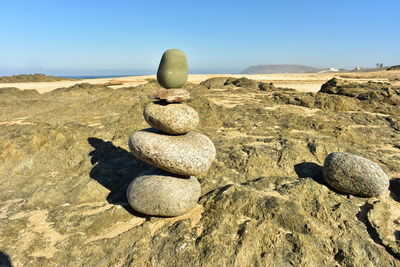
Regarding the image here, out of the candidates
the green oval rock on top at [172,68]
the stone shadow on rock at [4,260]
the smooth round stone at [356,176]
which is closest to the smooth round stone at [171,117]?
the green oval rock on top at [172,68]

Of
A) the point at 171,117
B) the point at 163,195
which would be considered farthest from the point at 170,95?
the point at 163,195

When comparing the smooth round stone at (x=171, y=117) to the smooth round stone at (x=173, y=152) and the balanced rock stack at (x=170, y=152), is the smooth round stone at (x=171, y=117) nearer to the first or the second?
the balanced rock stack at (x=170, y=152)

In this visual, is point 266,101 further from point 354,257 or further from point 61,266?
point 61,266

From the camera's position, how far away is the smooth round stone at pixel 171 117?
4.70m

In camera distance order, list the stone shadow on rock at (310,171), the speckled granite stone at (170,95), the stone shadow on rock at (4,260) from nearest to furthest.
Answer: the stone shadow on rock at (4,260) → the speckled granite stone at (170,95) → the stone shadow on rock at (310,171)

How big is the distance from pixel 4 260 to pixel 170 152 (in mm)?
3394

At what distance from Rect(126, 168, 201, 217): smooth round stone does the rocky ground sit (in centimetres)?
24

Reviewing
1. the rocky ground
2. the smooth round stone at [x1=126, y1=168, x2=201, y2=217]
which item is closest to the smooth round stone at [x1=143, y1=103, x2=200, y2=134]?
the smooth round stone at [x1=126, y1=168, x2=201, y2=217]

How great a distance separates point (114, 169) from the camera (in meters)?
6.55

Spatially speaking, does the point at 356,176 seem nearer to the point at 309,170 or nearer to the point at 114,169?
the point at 309,170

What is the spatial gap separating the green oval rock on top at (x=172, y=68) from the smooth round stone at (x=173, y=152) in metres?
1.30

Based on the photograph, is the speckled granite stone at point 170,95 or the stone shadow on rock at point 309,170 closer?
the speckled granite stone at point 170,95

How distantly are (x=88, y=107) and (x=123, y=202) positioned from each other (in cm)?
1034

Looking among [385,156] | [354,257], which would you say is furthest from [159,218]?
[385,156]
